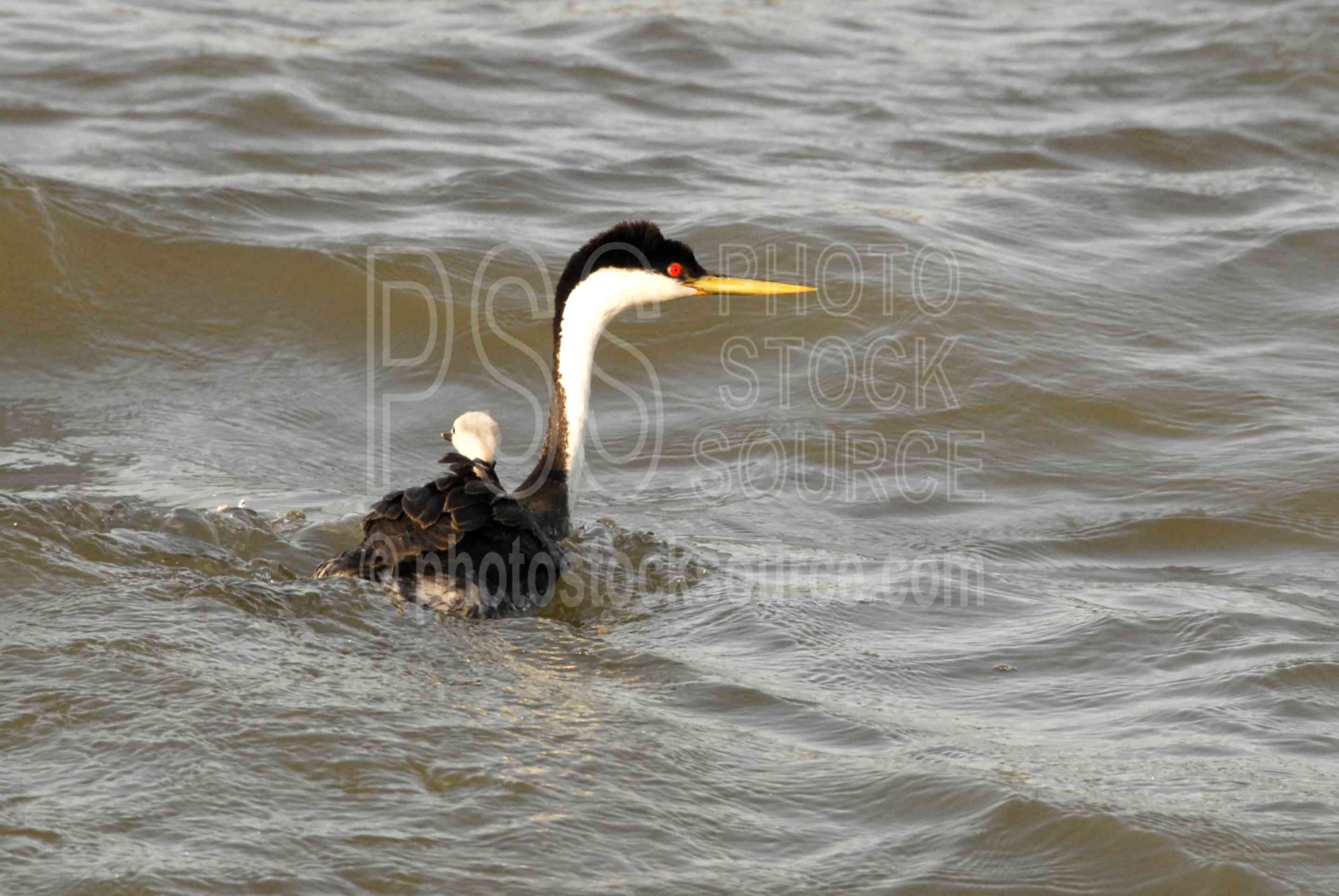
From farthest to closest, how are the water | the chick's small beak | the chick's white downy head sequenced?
the chick's small beak → the chick's white downy head → the water

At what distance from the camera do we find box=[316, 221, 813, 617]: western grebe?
5559mm

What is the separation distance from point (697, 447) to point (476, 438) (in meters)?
2.19

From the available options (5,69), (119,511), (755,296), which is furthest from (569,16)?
(119,511)

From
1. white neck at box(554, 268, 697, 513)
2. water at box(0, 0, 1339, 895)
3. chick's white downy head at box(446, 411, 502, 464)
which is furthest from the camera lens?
white neck at box(554, 268, 697, 513)

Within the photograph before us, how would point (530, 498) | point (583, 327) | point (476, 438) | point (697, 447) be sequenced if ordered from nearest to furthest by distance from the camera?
point (476, 438)
point (530, 498)
point (583, 327)
point (697, 447)

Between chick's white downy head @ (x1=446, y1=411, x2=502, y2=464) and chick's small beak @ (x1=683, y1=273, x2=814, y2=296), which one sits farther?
chick's small beak @ (x1=683, y1=273, x2=814, y2=296)

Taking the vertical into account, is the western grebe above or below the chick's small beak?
below

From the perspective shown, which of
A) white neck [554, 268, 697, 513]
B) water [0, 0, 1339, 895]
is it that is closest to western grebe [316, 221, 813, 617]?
white neck [554, 268, 697, 513]

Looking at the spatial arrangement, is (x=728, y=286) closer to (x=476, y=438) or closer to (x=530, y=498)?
(x=530, y=498)

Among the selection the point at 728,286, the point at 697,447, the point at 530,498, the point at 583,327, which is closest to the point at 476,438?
the point at 530,498

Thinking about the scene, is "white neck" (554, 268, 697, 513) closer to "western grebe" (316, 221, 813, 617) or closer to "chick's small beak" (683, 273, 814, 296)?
"western grebe" (316, 221, 813, 617)

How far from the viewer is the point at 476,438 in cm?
590

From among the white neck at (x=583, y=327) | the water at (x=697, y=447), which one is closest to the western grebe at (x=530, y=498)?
the white neck at (x=583, y=327)

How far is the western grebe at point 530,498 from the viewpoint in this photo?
556cm
